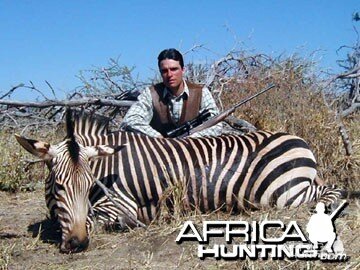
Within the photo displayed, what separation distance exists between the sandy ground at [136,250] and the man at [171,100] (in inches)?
46.3

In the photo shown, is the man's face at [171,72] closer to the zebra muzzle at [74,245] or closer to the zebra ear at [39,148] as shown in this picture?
the zebra ear at [39,148]

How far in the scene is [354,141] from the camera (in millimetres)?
5340

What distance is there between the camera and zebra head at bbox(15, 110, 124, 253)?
301 centimetres

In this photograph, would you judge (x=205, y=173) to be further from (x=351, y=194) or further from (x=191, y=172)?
(x=351, y=194)

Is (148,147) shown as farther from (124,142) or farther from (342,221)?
(342,221)

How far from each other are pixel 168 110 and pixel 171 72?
302 mm

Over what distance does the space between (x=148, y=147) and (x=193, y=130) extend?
1.97 feet

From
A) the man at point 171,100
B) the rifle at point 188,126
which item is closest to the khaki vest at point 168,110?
the man at point 171,100

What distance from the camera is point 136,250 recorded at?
118 inches

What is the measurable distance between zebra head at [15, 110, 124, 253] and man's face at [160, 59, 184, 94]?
1335mm

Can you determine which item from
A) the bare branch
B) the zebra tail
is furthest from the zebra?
the bare branch

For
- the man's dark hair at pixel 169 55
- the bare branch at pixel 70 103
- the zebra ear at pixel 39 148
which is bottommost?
the zebra ear at pixel 39 148

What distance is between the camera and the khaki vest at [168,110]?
14.9ft

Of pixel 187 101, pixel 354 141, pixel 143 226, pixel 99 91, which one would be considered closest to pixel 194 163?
pixel 143 226
